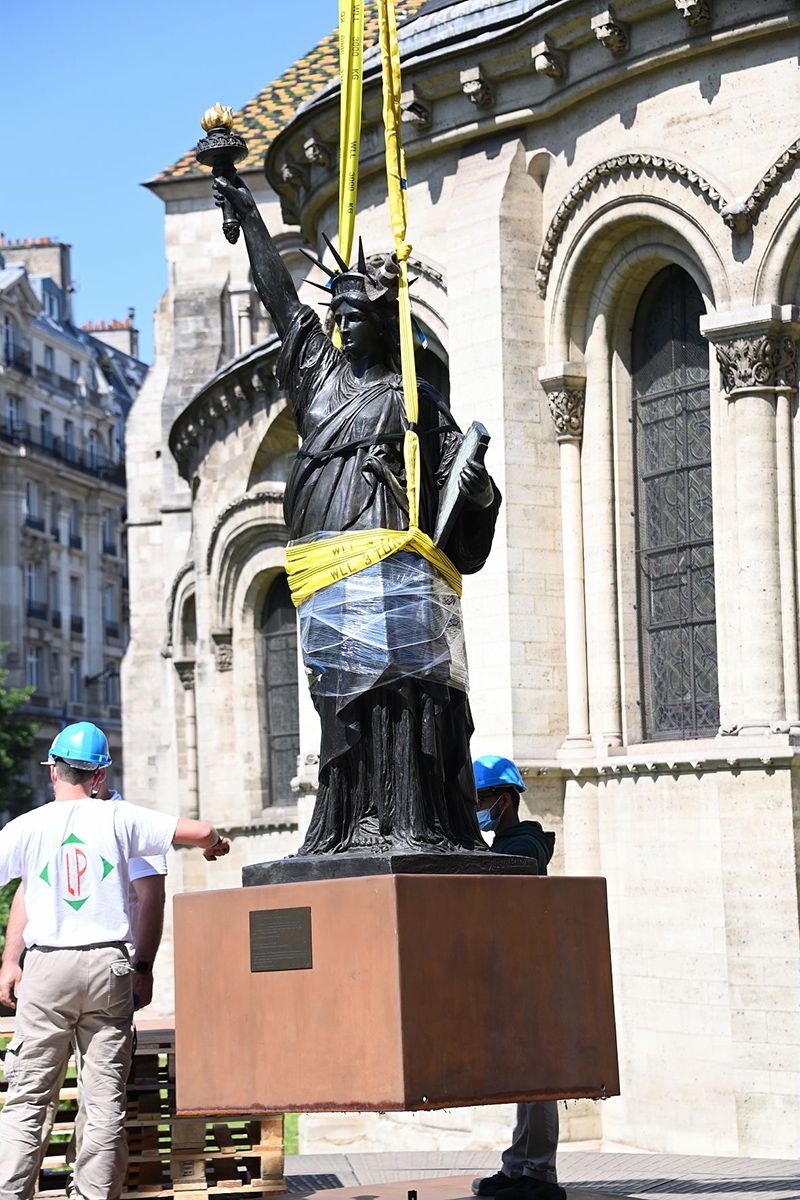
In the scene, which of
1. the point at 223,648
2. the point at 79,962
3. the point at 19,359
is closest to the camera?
the point at 79,962

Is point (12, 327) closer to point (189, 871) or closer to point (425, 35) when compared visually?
point (189, 871)

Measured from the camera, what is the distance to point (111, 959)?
26.4 ft

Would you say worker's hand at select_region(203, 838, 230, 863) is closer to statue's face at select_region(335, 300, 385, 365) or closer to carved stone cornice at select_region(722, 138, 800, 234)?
statue's face at select_region(335, 300, 385, 365)

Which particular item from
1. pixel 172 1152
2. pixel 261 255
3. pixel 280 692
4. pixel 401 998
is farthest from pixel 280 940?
pixel 280 692

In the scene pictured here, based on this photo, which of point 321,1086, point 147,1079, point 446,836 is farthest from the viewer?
point 147,1079

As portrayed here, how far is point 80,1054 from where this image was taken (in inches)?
320

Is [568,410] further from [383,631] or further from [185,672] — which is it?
[185,672]

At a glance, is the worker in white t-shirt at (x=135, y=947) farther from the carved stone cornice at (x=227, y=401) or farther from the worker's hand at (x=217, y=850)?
the carved stone cornice at (x=227, y=401)

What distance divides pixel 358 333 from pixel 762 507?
597cm

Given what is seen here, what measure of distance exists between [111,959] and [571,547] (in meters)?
8.09

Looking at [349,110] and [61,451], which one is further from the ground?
[61,451]

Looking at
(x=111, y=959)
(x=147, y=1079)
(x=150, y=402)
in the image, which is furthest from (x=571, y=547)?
(x=150, y=402)

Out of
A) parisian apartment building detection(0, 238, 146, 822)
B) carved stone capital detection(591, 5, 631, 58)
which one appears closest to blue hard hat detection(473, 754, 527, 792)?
carved stone capital detection(591, 5, 631, 58)

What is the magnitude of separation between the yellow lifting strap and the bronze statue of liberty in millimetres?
47
